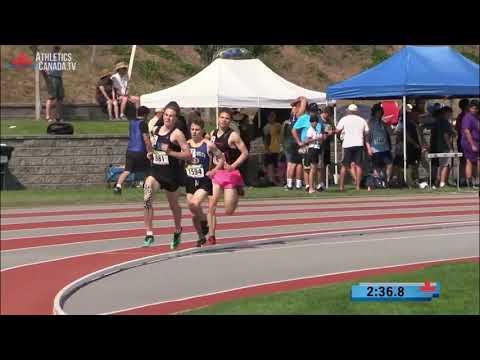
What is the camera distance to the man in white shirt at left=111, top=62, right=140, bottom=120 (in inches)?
172

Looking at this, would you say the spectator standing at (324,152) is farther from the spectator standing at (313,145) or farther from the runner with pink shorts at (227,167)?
the runner with pink shorts at (227,167)

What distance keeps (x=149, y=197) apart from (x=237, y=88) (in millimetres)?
795

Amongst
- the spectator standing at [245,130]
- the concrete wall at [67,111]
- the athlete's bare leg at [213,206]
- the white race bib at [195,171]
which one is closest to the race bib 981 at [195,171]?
the white race bib at [195,171]

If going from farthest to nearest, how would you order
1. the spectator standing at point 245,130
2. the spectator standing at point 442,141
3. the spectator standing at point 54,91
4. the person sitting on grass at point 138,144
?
the spectator standing at point 442,141 < the spectator standing at point 245,130 < the spectator standing at point 54,91 < the person sitting on grass at point 138,144

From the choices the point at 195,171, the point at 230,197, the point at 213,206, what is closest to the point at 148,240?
the point at 195,171

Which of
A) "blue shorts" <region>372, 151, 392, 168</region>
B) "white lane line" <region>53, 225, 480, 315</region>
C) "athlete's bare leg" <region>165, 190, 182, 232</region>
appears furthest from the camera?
"blue shorts" <region>372, 151, 392, 168</region>

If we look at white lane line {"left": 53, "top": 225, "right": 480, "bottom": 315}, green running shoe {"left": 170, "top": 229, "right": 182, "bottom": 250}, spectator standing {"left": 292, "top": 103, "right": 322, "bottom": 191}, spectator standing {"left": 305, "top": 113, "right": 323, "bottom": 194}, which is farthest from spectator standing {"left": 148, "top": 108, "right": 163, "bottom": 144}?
spectator standing {"left": 305, "top": 113, "right": 323, "bottom": 194}

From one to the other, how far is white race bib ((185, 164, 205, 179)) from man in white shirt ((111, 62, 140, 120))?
1.39 metres

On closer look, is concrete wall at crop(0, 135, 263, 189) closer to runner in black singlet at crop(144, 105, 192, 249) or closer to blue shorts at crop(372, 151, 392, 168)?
runner in black singlet at crop(144, 105, 192, 249)

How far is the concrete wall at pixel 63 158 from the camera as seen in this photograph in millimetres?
4309

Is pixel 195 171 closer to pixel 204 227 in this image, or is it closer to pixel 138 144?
pixel 204 227

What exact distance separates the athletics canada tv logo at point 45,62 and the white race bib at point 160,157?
519 millimetres

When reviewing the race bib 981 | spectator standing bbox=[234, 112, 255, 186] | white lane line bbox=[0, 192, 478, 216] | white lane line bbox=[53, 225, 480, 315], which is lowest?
white lane line bbox=[53, 225, 480, 315]
